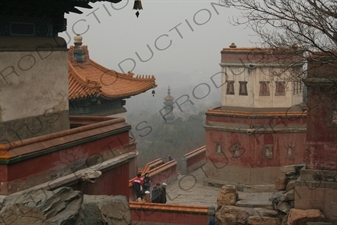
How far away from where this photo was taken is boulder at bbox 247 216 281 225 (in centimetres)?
1461

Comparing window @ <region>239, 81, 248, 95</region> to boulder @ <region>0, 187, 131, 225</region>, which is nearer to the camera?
boulder @ <region>0, 187, 131, 225</region>

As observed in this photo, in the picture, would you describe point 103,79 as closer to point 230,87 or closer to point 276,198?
point 230,87

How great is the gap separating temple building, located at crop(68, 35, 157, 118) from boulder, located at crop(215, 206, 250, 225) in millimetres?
7593

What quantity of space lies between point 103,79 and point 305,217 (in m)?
13.2

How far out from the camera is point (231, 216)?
49.5 feet

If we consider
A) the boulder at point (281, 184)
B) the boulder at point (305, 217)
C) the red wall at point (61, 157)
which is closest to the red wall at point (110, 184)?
the red wall at point (61, 157)

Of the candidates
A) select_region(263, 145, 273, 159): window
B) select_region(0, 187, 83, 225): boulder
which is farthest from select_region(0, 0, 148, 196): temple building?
select_region(263, 145, 273, 159): window

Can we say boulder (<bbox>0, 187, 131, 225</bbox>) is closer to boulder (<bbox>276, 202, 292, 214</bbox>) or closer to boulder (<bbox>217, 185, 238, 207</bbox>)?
boulder (<bbox>276, 202, 292, 214</bbox>)

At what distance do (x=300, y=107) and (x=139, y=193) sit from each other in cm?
1001

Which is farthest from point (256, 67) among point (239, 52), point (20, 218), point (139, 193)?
point (20, 218)

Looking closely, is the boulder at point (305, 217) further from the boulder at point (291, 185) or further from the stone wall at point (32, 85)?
the stone wall at point (32, 85)

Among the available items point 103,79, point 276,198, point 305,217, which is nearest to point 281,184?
point 276,198

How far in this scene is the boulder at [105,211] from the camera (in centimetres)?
876

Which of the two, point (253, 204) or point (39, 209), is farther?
point (253, 204)
